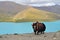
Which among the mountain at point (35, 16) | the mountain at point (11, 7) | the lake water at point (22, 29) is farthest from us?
the mountain at point (11, 7)

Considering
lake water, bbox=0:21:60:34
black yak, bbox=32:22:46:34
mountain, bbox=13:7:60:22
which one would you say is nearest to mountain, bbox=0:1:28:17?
mountain, bbox=13:7:60:22

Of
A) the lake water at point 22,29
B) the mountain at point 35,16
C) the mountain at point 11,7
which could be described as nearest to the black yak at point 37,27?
the lake water at point 22,29

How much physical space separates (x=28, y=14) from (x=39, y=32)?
111458 millimetres

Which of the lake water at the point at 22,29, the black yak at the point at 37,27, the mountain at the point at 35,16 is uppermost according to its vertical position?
the black yak at the point at 37,27

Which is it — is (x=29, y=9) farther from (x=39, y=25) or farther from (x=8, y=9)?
(x=39, y=25)

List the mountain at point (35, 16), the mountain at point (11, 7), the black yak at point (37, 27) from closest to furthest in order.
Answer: the black yak at point (37, 27)
the mountain at point (35, 16)
the mountain at point (11, 7)

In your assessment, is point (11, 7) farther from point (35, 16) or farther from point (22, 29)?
point (22, 29)

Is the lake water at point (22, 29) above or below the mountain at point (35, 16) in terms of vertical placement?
above

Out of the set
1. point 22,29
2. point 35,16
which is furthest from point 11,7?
point 22,29

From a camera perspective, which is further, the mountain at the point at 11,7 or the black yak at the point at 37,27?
the mountain at the point at 11,7

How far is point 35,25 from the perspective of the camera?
1498 cm

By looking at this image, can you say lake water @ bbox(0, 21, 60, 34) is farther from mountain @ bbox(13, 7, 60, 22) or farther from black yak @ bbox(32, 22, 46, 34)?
mountain @ bbox(13, 7, 60, 22)

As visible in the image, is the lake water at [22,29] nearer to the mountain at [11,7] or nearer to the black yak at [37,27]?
the black yak at [37,27]

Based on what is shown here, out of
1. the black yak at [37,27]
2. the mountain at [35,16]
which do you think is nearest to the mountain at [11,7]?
the mountain at [35,16]
